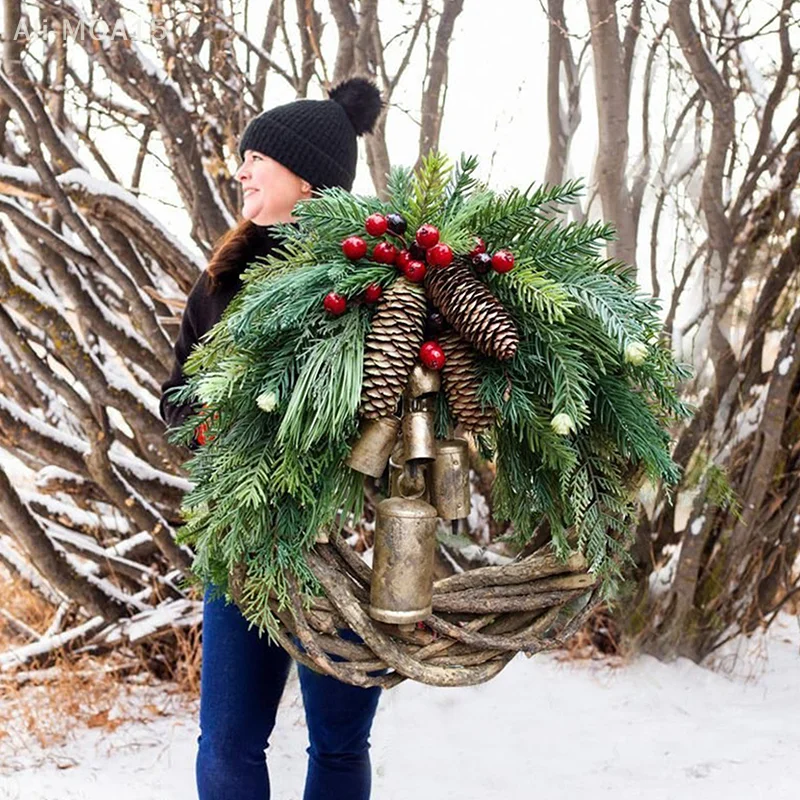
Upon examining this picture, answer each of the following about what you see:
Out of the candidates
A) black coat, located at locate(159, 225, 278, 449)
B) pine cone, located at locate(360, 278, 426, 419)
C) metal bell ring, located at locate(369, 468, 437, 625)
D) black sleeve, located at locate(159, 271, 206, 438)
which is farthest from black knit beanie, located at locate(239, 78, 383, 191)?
metal bell ring, located at locate(369, 468, 437, 625)

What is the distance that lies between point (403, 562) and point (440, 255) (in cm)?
35

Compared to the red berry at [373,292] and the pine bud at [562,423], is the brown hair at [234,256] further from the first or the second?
the pine bud at [562,423]

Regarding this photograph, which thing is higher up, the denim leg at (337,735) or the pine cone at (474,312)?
the pine cone at (474,312)

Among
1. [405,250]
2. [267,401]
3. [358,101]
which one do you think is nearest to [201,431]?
[267,401]

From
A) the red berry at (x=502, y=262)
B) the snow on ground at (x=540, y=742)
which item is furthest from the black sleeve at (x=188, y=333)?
the snow on ground at (x=540, y=742)

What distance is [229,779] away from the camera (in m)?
1.39

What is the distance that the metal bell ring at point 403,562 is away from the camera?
3.49ft

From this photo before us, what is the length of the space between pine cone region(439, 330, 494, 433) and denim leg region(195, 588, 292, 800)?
0.54 meters

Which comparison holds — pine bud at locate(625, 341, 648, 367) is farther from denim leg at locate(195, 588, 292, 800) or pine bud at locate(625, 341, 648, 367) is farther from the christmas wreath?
denim leg at locate(195, 588, 292, 800)

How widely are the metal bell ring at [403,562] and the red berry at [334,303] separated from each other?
230 millimetres

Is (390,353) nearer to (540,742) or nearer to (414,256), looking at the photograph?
(414,256)

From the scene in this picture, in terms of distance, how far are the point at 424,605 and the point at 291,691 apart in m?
1.61

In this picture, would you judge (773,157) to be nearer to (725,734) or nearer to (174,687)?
(725,734)

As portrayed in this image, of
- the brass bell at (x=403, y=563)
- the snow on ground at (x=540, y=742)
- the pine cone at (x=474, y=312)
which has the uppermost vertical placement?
the pine cone at (x=474, y=312)
